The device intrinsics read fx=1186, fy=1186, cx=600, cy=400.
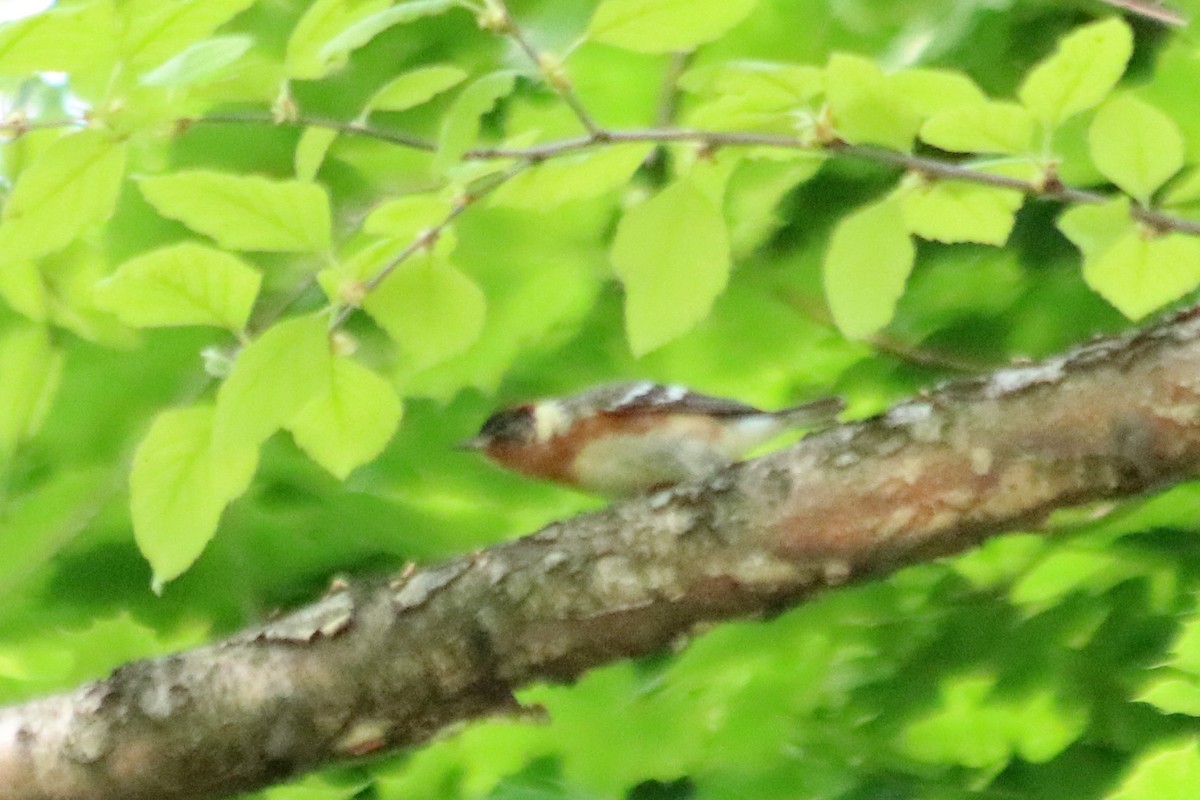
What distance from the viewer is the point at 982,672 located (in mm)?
1123

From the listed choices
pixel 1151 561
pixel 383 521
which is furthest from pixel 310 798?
pixel 1151 561

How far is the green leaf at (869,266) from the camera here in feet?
2.88

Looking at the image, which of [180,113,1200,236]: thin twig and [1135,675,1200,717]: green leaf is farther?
[1135,675,1200,717]: green leaf

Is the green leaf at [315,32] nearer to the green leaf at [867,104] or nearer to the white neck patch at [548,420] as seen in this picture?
the green leaf at [867,104]

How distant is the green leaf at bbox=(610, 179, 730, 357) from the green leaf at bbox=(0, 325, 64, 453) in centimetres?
68

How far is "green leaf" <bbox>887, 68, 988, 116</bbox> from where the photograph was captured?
845mm

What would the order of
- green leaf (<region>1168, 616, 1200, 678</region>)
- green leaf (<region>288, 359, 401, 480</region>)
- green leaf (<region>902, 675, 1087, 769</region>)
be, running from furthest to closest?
green leaf (<region>902, 675, 1087, 769</region>)
green leaf (<region>1168, 616, 1200, 678</region>)
green leaf (<region>288, 359, 401, 480</region>)

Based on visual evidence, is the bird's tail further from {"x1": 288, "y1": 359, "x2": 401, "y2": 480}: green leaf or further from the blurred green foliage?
{"x1": 288, "y1": 359, "x2": 401, "y2": 480}: green leaf

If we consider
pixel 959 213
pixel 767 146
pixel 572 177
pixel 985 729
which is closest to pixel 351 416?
pixel 572 177

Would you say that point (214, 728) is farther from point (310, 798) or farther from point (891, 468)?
point (891, 468)

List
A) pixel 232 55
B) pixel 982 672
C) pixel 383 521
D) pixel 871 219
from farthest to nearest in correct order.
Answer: pixel 383 521
pixel 982 672
pixel 871 219
pixel 232 55

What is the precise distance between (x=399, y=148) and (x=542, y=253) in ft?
0.64

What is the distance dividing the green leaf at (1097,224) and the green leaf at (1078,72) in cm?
8

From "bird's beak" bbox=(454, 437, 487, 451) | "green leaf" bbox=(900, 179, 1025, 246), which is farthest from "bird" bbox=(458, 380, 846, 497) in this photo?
"green leaf" bbox=(900, 179, 1025, 246)
